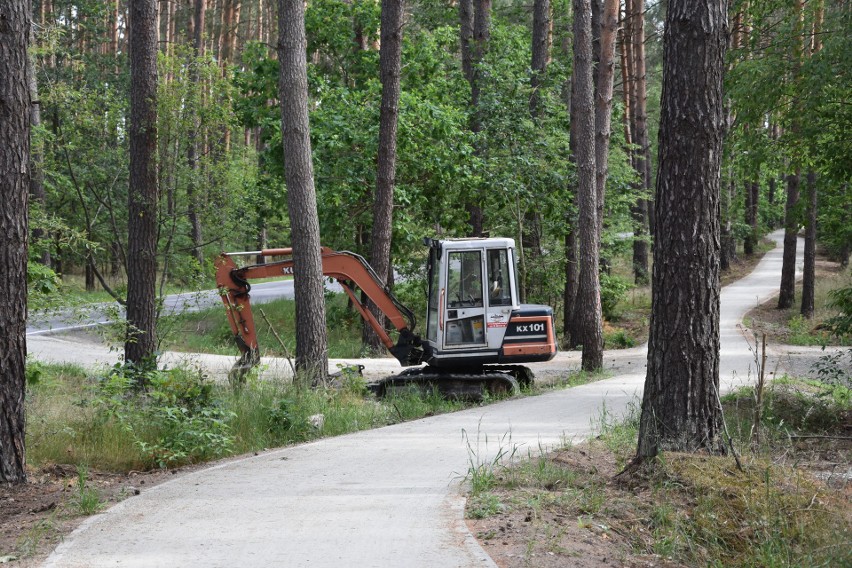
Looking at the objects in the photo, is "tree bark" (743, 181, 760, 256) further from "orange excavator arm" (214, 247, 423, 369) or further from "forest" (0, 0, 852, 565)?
"orange excavator arm" (214, 247, 423, 369)

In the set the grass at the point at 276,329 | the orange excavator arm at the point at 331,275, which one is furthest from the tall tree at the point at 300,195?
the grass at the point at 276,329

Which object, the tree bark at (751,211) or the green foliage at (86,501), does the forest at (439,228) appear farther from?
the tree bark at (751,211)

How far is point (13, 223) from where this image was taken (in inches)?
316

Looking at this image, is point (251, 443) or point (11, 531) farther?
point (251, 443)

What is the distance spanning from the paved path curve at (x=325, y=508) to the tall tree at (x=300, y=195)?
3210 mm

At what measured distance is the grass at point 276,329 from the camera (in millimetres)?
22750

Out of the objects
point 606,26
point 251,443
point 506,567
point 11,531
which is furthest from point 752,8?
point 11,531

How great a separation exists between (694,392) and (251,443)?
5.44m

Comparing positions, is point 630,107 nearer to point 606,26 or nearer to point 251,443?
point 606,26

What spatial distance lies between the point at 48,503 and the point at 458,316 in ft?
27.6

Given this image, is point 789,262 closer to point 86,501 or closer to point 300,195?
point 300,195

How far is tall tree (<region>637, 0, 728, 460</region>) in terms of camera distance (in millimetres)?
7703

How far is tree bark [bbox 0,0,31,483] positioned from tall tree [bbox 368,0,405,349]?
12.3m

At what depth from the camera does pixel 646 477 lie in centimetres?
773
